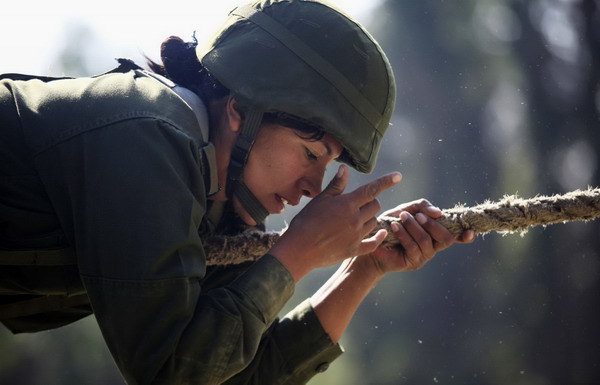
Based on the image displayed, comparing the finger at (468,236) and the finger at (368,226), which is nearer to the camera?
the finger at (368,226)

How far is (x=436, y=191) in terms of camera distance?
9.00m

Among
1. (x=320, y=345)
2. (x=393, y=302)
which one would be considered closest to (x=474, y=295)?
(x=393, y=302)

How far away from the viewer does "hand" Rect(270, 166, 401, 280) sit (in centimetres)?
202

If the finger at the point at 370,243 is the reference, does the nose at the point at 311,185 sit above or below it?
above

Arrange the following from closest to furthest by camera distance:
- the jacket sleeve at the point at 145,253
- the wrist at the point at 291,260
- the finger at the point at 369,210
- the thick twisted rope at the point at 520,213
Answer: the jacket sleeve at the point at 145,253 → the wrist at the point at 291,260 → the finger at the point at 369,210 → the thick twisted rope at the point at 520,213

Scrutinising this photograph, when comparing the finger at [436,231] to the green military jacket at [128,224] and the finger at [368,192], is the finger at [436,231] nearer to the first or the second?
the finger at [368,192]

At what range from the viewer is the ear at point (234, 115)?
2.31m

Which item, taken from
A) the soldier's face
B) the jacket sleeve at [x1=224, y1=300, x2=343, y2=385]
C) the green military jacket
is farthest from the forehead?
the jacket sleeve at [x1=224, y1=300, x2=343, y2=385]

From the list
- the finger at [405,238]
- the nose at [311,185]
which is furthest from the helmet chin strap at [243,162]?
the finger at [405,238]

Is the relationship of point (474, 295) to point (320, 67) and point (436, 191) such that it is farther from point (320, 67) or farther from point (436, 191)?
point (320, 67)

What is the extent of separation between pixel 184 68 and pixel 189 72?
2cm

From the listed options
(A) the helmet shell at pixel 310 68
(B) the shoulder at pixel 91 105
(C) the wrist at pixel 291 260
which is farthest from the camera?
(A) the helmet shell at pixel 310 68

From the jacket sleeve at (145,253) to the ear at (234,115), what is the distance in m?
0.47

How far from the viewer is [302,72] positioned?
7.52 ft
